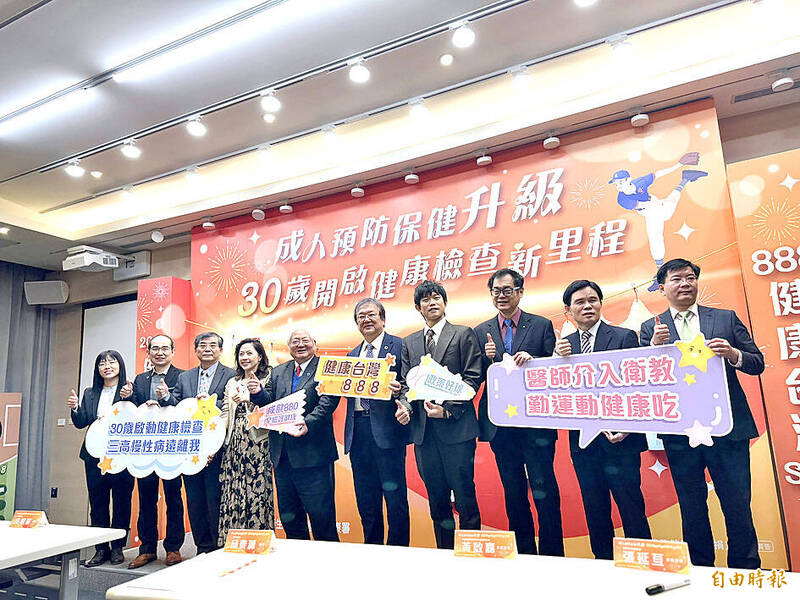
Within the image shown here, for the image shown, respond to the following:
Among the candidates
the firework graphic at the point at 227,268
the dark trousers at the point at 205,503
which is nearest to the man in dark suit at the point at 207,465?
the dark trousers at the point at 205,503

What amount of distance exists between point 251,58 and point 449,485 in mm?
2981

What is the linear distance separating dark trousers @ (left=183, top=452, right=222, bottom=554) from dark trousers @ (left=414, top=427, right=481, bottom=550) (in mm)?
1763

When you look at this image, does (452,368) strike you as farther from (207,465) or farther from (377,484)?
(207,465)

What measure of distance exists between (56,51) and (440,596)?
11.2 feet

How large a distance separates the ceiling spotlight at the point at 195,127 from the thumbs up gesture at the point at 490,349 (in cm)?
250

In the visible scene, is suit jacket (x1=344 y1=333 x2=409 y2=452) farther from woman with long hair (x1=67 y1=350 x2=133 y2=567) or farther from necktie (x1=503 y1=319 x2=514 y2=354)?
woman with long hair (x1=67 y1=350 x2=133 y2=567)

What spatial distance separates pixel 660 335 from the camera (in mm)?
3174

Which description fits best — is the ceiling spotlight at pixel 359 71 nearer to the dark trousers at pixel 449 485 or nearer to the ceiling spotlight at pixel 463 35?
the ceiling spotlight at pixel 463 35

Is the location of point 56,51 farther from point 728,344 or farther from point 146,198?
point 728,344

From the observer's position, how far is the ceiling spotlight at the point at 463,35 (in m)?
2.92

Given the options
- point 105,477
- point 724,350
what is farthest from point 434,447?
point 105,477

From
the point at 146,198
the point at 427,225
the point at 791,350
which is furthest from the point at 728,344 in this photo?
the point at 146,198

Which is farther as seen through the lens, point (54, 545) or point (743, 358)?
point (743, 358)

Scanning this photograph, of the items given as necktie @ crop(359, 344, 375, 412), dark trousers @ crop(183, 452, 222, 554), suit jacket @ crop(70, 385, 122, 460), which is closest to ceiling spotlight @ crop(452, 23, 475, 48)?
necktie @ crop(359, 344, 375, 412)
